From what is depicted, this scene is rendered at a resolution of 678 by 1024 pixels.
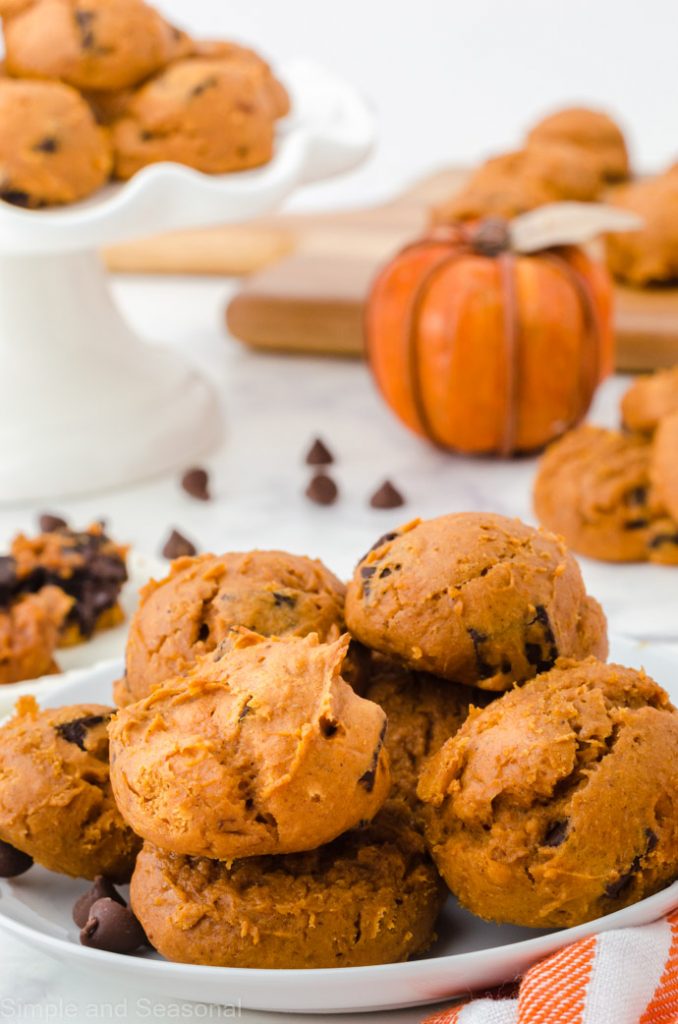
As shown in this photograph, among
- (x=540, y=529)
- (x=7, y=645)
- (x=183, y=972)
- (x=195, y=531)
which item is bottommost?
(x=195, y=531)

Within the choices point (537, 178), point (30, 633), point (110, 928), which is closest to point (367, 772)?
point (110, 928)

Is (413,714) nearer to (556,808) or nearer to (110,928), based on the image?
(556,808)

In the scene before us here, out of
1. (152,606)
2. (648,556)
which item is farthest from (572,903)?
(648,556)

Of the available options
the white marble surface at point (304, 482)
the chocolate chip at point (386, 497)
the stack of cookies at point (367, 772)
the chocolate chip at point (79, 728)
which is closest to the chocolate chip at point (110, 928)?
the stack of cookies at point (367, 772)

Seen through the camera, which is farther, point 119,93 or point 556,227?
point 556,227

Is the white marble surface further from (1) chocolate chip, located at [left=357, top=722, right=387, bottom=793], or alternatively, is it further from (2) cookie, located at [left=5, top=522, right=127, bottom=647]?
(1) chocolate chip, located at [left=357, top=722, right=387, bottom=793]

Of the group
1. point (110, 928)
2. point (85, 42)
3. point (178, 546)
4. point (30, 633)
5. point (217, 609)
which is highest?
point (85, 42)

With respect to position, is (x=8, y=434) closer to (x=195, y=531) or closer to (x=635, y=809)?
(x=195, y=531)
